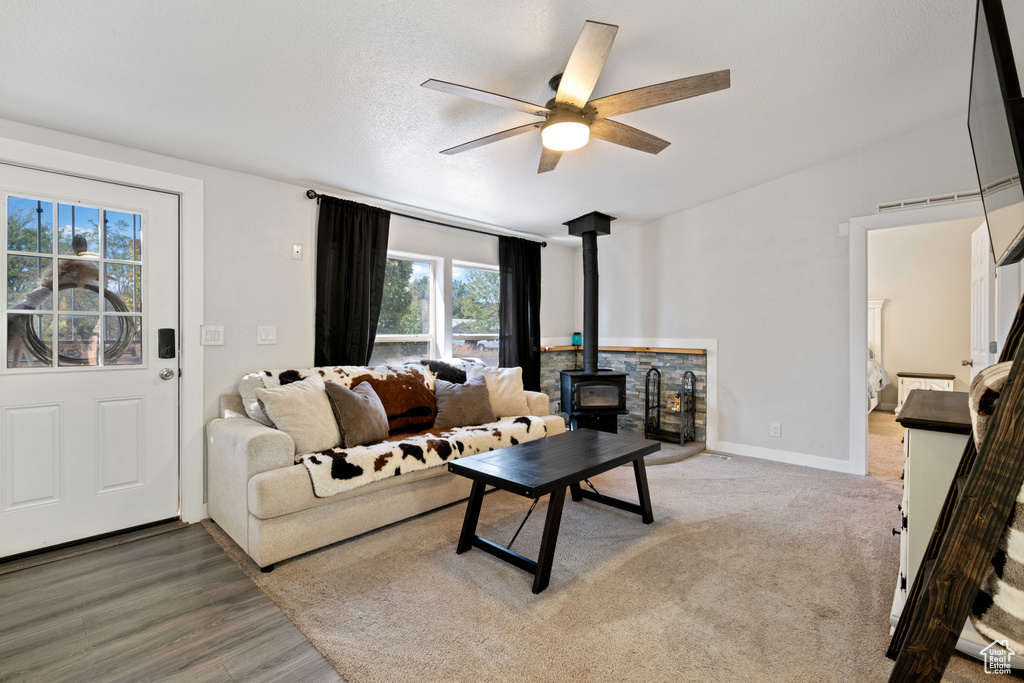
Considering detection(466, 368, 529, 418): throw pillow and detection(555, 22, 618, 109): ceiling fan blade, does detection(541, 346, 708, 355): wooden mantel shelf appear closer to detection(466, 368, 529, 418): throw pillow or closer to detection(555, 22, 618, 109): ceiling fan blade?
detection(466, 368, 529, 418): throw pillow

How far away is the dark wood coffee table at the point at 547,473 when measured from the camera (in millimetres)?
2023

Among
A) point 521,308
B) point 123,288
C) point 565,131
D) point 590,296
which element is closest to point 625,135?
point 565,131

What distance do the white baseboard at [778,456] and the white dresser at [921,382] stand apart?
8.07 ft

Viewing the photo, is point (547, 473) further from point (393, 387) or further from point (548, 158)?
point (548, 158)

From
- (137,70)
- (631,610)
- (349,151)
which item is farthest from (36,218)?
(631,610)

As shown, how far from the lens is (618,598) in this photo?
6.34ft

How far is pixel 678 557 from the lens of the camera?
2.29 metres

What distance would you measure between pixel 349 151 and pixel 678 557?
2.95 meters

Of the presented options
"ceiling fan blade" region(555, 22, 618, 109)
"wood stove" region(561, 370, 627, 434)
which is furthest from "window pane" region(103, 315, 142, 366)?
"wood stove" region(561, 370, 627, 434)

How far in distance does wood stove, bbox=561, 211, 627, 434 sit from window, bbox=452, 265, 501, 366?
0.87m

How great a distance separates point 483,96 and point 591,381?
3072mm

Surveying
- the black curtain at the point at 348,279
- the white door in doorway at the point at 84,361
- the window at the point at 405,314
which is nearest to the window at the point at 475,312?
the window at the point at 405,314

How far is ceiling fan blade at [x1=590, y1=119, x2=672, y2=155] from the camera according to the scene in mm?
2268

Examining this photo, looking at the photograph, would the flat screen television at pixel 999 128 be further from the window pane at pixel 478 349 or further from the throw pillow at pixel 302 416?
the window pane at pixel 478 349
